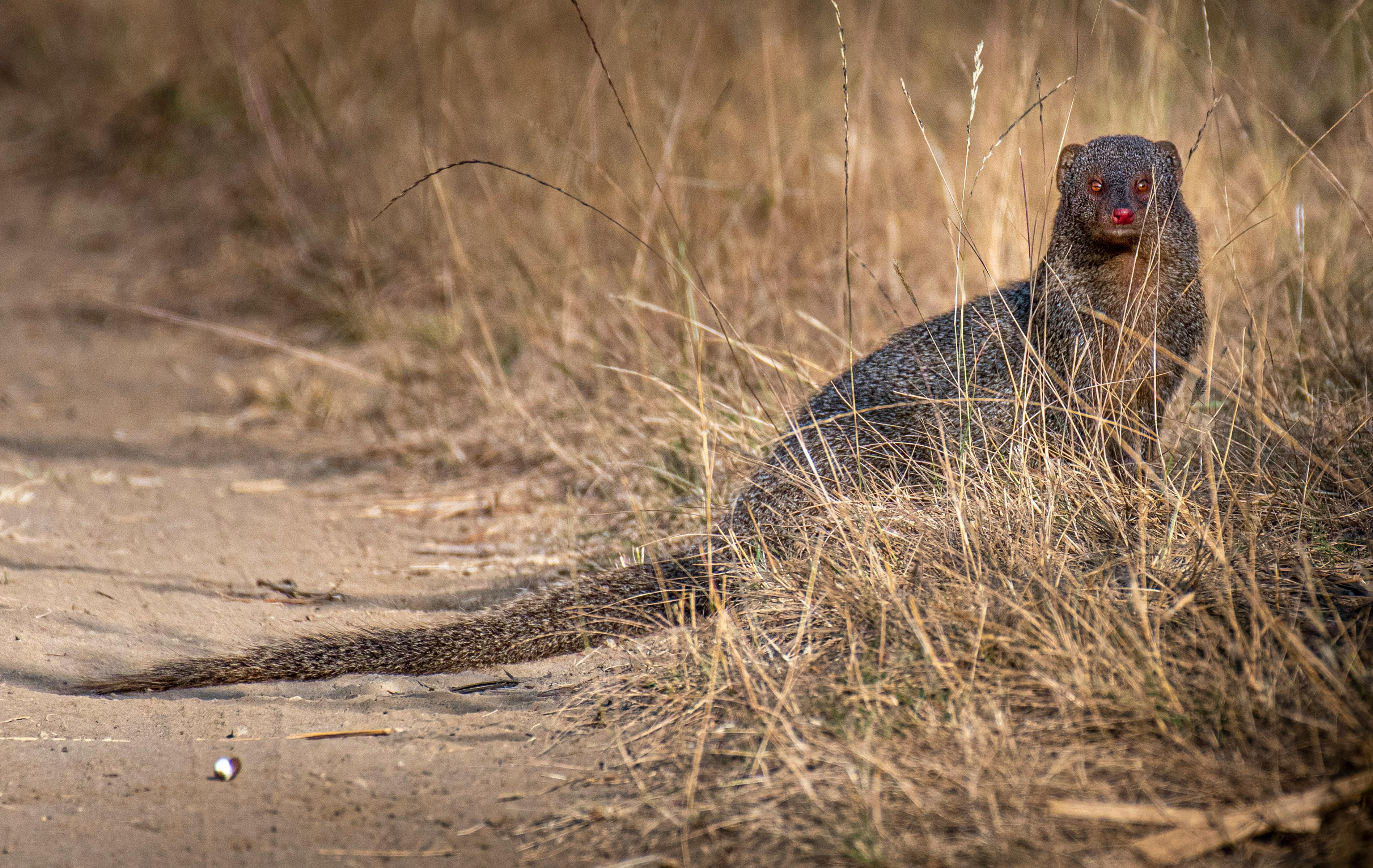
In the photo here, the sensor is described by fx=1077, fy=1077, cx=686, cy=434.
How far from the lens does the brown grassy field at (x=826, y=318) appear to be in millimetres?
1606

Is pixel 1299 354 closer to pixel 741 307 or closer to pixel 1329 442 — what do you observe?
pixel 1329 442

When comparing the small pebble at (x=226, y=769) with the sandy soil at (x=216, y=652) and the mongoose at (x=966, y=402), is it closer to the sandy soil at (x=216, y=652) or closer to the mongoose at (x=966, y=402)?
the sandy soil at (x=216, y=652)

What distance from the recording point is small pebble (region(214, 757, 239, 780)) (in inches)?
70.1

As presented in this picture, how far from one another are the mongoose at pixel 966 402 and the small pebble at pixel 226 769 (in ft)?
1.17

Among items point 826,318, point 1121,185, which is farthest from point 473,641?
point 826,318

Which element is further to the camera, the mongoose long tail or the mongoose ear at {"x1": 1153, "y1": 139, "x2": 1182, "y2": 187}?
the mongoose ear at {"x1": 1153, "y1": 139, "x2": 1182, "y2": 187}

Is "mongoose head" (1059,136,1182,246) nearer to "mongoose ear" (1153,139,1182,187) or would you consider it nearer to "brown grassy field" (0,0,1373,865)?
"mongoose ear" (1153,139,1182,187)

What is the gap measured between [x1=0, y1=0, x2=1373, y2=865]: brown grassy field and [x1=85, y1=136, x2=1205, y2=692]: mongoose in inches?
4.5

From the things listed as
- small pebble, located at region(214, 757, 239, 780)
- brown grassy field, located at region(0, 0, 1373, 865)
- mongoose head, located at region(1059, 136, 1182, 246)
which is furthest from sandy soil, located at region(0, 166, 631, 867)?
mongoose head, located at region(1059, 136, 1182, 246)

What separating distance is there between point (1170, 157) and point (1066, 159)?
23 centimetres

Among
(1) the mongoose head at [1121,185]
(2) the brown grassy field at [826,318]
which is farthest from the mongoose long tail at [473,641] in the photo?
(1) the mongoose head at [1121,185]

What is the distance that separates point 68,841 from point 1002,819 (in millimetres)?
1373

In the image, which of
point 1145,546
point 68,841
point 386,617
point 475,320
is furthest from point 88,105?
point 1145,546

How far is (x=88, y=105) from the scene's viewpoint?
7238 millimetres
